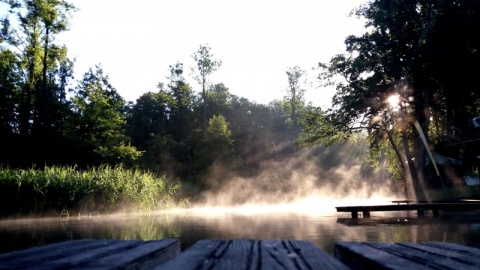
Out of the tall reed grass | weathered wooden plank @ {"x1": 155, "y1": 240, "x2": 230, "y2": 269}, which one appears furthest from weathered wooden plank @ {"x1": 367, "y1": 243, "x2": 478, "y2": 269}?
the tall reed grass

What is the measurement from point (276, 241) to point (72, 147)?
121ft

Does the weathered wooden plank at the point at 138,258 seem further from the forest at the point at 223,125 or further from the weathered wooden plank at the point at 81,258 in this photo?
the forest at the point at 223,125

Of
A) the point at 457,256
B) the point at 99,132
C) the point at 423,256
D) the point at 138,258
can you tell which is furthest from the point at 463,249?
the point at 99,132

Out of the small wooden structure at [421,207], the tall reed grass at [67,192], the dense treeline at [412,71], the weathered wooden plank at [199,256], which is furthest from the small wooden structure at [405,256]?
the dense treeline at [412,71]

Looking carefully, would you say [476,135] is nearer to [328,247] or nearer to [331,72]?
[328,247]

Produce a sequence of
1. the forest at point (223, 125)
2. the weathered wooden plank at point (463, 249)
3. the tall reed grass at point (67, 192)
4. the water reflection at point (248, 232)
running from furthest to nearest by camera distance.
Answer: the forest at point (223, 125), the tall reed grass at point (67, 192), the water reflection at point (248, 232), the weathered wooden plank at point (463, 249)

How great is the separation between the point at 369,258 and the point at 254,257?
2.21 ft

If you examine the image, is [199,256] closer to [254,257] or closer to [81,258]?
[254,257]

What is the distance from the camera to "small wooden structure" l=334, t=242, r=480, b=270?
2203 millimetres

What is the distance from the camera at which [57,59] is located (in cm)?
3884

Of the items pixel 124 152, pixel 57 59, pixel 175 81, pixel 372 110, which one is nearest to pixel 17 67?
pixel 57 59

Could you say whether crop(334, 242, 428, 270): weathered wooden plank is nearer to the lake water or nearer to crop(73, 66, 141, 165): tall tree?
the lake water

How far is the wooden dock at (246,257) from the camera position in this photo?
219 cm

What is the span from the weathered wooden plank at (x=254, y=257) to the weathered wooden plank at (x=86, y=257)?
0.63ft
